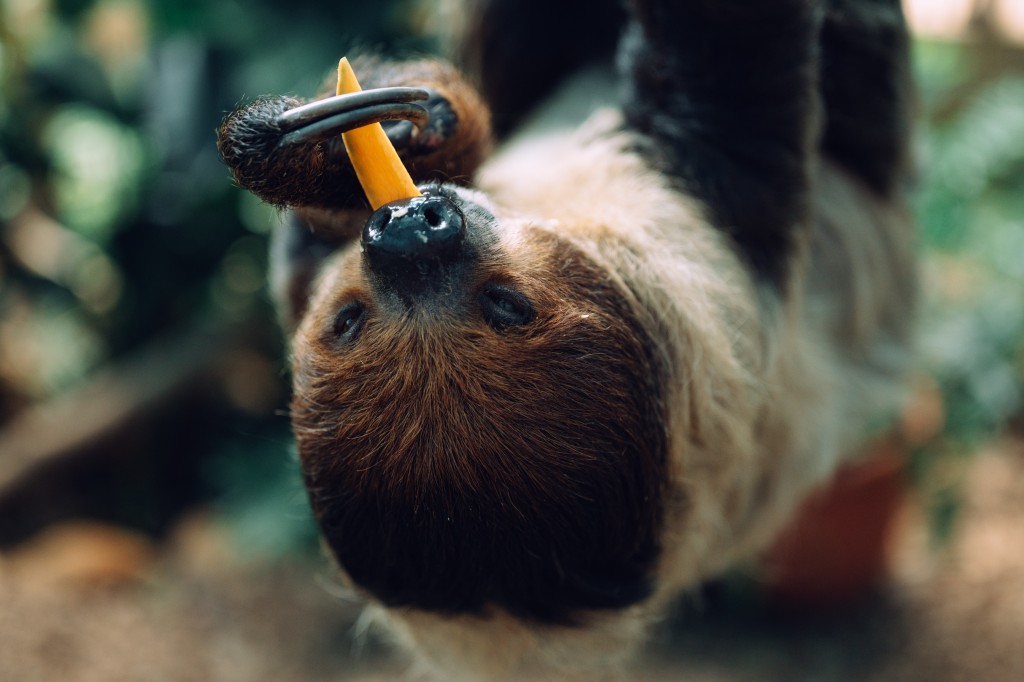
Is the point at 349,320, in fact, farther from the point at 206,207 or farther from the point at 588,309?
the point at 206,207

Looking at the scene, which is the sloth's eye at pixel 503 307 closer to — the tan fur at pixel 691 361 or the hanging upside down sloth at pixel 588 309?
the hanging upside down sloth at pixel 588 309

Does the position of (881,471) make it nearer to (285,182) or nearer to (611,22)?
(611,22)

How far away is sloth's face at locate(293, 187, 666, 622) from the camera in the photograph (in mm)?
1526

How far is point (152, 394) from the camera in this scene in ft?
17.1

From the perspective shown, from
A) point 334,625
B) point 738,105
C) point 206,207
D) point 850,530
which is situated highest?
point 206,207

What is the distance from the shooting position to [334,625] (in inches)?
170

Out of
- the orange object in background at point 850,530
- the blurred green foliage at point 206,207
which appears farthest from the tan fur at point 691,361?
the blurred green foliage at point 206,207

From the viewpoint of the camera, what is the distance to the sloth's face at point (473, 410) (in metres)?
1.53

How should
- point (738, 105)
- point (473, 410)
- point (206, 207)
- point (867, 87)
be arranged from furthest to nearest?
point (206, 207) < point (867, 87) < point (738, 105) < point (473, 410)

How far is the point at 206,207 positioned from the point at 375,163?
3.61 meters

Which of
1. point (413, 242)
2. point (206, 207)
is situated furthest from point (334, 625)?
point (413, 242)

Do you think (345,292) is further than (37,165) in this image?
No

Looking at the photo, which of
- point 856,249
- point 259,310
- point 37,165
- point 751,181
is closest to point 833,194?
point 856,249

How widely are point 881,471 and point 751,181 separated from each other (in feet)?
7.38
